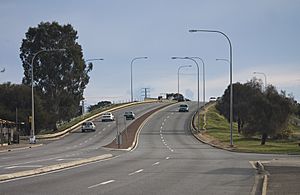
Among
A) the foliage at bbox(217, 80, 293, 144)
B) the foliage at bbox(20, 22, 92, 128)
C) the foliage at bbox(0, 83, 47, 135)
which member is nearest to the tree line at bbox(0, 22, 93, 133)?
the foliage at bbox(20, 22, 92, 128)

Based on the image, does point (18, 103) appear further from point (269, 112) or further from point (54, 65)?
point (269, 112)

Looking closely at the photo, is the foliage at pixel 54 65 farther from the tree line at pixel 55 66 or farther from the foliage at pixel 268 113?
the foliage at pixel 268 113

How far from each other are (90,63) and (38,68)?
382 inches

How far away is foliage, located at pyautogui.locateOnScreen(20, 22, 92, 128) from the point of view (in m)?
93.3

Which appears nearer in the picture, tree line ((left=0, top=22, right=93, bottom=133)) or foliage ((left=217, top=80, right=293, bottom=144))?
foliage ((left=217, top=80, right=293, bottom=144))

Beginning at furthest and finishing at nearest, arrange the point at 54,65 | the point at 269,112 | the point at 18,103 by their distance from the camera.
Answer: the point at 54,65
the point at 18,103
the point at 269,112

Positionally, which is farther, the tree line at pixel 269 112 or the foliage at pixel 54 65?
the foliage at pixel 54 65

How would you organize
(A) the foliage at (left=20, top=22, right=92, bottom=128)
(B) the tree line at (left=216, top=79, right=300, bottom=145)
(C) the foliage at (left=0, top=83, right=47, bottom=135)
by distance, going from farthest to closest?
(A) the foliage at (left=20, top=22, right=92, bottom=128) → (C) the foliage at (left=0, top=83, right=47, bottom=135) → (B) the tree line at (left=216, top=79, right=300, bottom=145)

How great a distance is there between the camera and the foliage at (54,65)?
93312mm

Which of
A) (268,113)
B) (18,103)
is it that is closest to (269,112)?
(268,113)

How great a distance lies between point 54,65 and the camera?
307ft

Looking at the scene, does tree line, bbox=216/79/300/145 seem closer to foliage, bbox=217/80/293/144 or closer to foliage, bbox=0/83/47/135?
foliage, bbox=217/80/293/144

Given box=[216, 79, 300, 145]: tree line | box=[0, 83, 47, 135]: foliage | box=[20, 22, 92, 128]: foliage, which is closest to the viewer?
box=[216, 79, 300, 145]: tree line

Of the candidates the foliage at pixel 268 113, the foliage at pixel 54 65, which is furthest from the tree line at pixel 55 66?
the foliage at pixel 268 113
